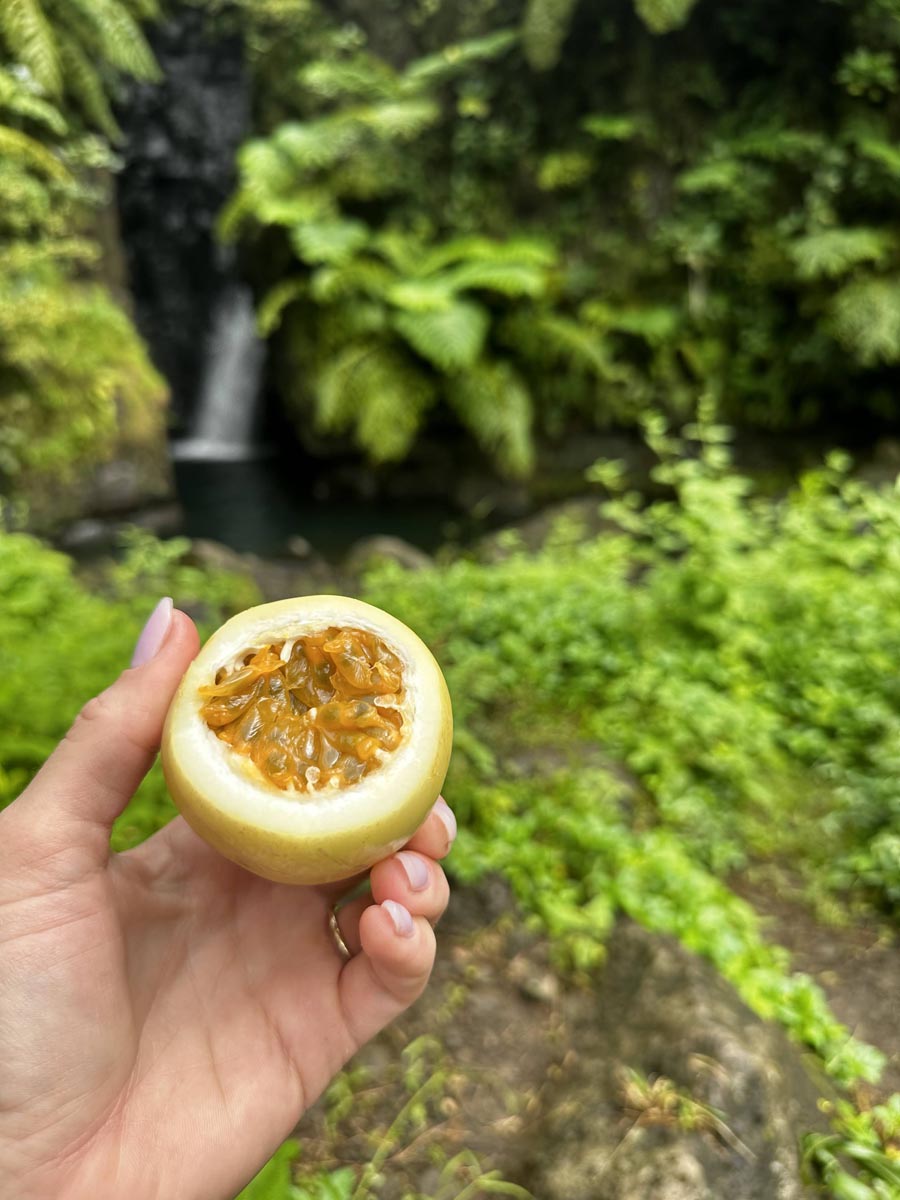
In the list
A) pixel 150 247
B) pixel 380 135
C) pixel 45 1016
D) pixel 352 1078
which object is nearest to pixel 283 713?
pixel 45 1016

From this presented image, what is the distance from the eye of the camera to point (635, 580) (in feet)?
24.1

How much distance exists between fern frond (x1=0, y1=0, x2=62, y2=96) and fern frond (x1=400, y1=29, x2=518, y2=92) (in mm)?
4323

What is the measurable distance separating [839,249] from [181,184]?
1153 centimetres

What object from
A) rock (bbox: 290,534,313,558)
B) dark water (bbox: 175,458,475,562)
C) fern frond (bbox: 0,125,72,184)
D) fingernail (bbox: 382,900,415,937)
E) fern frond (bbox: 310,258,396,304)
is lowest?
dark water (bbox: 175,458,475,562)

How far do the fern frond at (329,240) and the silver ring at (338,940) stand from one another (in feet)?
29.0

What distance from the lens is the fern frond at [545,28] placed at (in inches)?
361

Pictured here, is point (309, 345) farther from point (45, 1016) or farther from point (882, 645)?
point (45, 1016)

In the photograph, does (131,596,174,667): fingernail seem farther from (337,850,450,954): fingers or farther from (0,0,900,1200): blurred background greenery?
(0,0,900,1200): blurred background greenery

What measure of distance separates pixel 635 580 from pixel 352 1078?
5.57m

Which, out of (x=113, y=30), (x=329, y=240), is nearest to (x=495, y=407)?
(x=329, y=240)

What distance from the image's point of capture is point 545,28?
9273mm

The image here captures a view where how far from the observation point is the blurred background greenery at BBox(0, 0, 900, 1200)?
3.16 meters

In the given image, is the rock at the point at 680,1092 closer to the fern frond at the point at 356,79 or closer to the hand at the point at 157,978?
the hand at the point at 157,978

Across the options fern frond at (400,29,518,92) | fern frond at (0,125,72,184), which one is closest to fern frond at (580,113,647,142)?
fern frond at (400,29,518,92)
